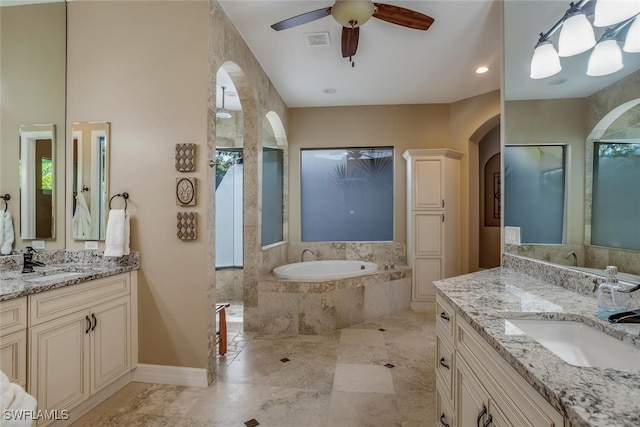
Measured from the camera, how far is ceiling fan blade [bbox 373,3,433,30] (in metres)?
2.08

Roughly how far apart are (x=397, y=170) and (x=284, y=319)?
272 centimetres

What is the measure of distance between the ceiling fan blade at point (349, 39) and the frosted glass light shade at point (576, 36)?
1292 mm

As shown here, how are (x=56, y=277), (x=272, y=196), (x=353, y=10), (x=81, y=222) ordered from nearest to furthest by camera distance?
(x=56, y=277) < (x=353, y=10) < (x=81, y=222) < (x=272, y=196)

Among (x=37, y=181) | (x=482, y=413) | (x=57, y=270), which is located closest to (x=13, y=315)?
(x=57, y=270)

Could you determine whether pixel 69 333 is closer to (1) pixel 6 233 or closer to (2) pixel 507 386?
(1) pixel 6 233

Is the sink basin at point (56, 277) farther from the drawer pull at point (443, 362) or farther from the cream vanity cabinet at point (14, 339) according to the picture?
the drawer pull at point (443, 362)

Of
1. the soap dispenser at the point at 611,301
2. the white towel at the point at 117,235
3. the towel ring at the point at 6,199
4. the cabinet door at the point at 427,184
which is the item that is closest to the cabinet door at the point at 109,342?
the white towel at the point at 117,235

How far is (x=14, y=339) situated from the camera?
1519 millimetres

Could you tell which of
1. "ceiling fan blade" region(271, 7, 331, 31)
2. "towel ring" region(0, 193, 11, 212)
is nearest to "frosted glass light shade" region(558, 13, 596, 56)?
"ceiling fan blade" region(271, 7, 331, 31)

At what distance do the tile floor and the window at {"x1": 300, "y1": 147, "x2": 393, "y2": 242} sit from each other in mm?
1953

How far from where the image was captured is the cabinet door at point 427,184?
4.09 meters

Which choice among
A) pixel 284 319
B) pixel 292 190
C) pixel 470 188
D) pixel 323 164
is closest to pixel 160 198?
pixel 284 319

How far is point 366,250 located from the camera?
4.57 metres

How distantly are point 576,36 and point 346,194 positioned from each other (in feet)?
11.5
